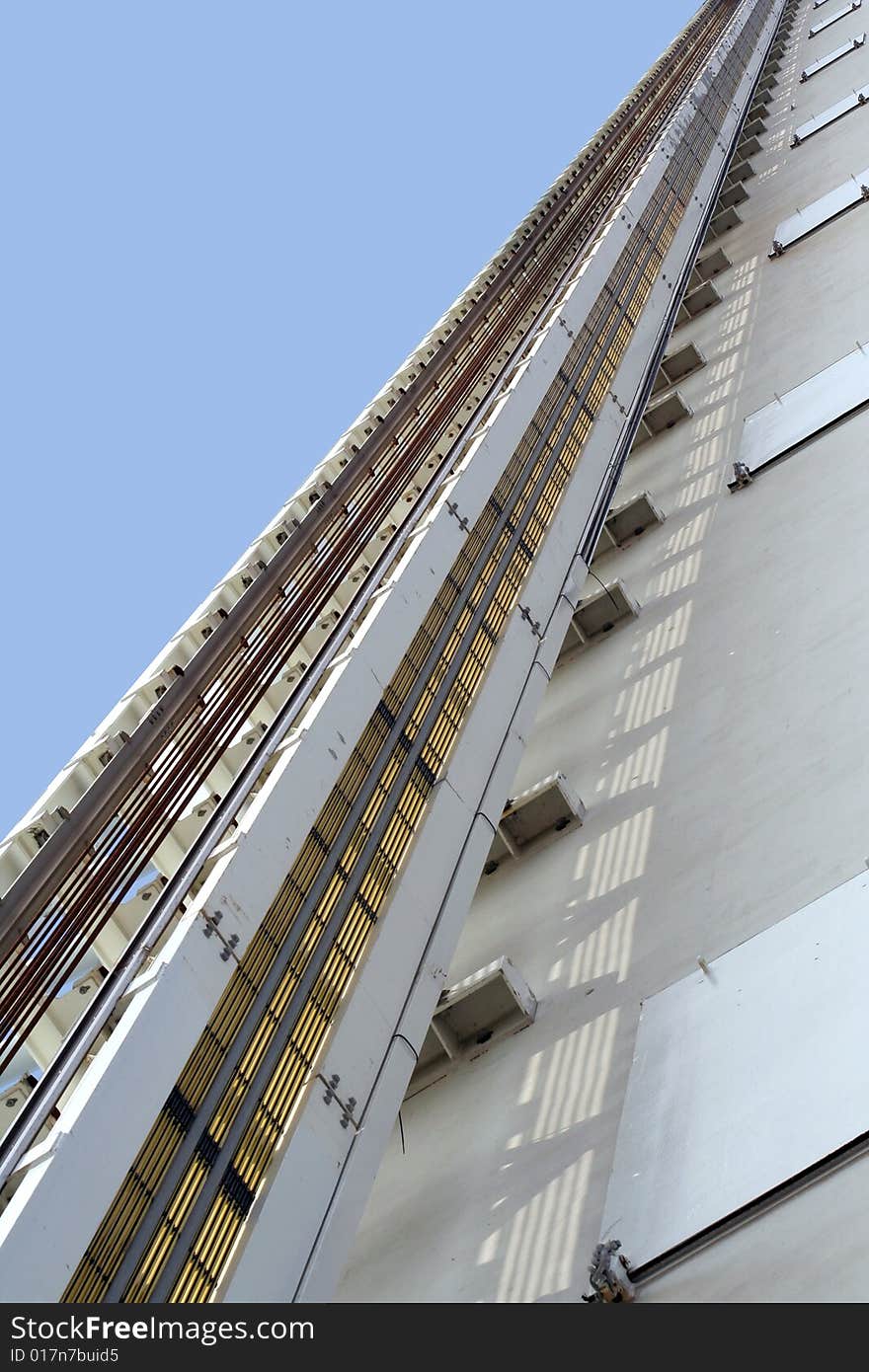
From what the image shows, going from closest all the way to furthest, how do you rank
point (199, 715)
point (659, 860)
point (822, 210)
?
1. point (199, 715)
2. point (659, 860)
3. point (822, 210)

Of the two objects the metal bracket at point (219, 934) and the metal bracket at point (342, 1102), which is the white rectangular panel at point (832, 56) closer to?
the metal bracket at point (342, 1102)

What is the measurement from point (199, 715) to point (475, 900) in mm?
2672

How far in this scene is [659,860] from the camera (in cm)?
880

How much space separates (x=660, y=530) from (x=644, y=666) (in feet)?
9.61

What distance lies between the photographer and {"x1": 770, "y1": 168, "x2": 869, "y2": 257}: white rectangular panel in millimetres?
18781

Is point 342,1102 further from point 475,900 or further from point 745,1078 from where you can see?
point 475,900

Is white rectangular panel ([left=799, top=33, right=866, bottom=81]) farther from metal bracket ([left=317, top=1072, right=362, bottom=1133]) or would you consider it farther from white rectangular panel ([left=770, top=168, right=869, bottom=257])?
metal bracket ([left=317, top=1072, right=362, bottom=1133])

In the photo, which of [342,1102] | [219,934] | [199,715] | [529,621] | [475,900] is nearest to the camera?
[219,934]

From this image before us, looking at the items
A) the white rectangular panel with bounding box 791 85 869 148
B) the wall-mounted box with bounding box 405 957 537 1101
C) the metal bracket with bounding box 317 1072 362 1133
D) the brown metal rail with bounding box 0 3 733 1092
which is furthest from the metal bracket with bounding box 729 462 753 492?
the white rectangular panel with bounding box 791 85 869 148

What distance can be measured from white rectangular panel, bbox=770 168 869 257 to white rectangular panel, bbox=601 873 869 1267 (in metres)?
14.0

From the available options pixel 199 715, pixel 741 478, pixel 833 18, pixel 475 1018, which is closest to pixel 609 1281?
pixel 475 1018

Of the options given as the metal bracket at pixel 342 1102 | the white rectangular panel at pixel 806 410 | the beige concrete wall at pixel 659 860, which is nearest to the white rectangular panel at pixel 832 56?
the beige concrete wall at pixel 659 860
